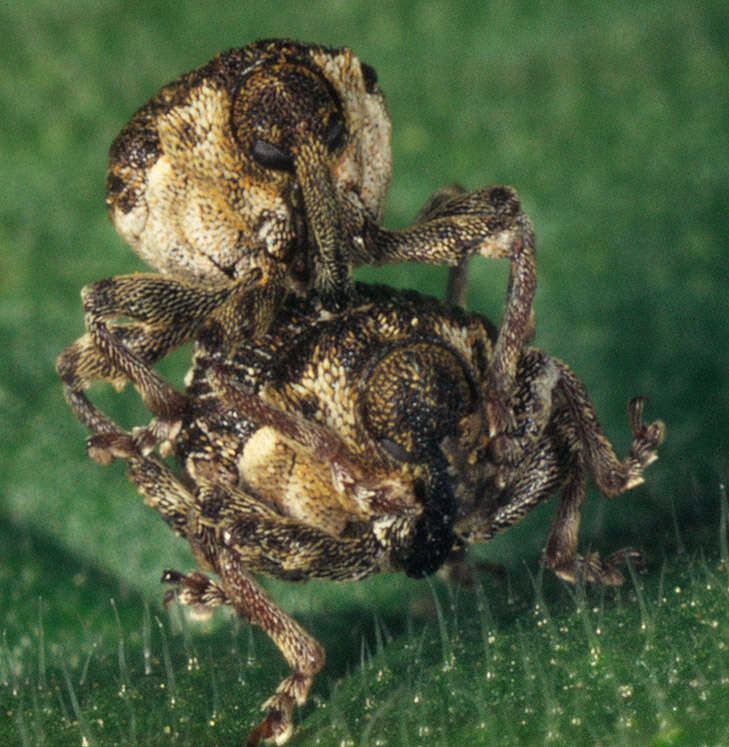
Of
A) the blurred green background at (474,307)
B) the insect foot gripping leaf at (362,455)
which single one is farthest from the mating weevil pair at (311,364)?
the blurred green background at (474,307)

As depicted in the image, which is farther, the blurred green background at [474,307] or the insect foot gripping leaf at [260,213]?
the insect foot gripping leaf at [260,213]

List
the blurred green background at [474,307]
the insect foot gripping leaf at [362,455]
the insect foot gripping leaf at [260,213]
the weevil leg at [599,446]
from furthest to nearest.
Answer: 1. the weevil leg at [599,446]
2. the insect foot gripping leaf at [260,213]
3. the insect foot gripping leaf at [362,455]
4. the blurred green background at [474,307]

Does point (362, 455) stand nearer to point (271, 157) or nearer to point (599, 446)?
point (599, 446)

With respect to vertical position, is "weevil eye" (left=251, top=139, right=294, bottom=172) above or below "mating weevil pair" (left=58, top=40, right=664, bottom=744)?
above

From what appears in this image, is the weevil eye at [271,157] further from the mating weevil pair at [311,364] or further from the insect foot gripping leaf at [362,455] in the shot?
the insect foot gripping leaf at [362,455]

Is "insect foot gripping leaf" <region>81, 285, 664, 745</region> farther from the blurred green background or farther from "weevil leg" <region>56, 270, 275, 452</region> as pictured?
the blurred green background

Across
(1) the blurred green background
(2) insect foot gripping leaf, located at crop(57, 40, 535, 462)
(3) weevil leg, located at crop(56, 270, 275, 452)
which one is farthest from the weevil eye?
(1) the blurred green background

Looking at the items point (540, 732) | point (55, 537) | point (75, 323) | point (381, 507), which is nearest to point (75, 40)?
point (75, 323)
